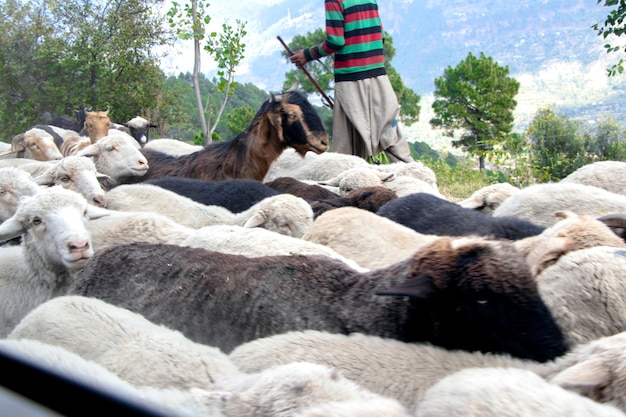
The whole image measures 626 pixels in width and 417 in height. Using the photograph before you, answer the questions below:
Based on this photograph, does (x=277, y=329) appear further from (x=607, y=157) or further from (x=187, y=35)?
(x=607, y=157)

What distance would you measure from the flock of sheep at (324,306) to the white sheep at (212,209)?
0.02 m

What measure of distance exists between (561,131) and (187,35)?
832 cm

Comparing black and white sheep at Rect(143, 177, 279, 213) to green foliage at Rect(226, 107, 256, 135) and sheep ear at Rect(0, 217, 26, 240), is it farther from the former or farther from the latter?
green foliage at Rect(226, 107, 256, 135)

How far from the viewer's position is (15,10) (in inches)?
632

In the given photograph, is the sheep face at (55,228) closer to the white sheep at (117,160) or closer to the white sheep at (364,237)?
the white sheep at (364,237)

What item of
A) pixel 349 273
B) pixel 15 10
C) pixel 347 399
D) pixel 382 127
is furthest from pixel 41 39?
pixel 347 399

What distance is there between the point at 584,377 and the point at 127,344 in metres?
1.80

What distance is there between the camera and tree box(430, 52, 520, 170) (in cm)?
2852

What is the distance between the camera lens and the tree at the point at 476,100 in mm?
28516

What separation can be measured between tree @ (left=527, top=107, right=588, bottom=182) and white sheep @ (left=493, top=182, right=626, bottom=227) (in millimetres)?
7788

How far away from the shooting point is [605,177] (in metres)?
6.16

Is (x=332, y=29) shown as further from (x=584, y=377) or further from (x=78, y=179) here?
(x=584, y=377)

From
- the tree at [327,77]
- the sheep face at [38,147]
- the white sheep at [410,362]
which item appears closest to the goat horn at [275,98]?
the sheep face at [38,147]

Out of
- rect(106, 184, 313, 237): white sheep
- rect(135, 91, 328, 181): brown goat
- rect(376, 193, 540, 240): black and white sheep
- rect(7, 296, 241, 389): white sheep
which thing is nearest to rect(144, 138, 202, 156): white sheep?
rect(135, 91, 328, 181): brown goat
